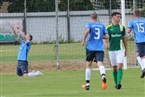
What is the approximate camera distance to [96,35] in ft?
54.1

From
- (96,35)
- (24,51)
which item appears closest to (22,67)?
(24,51)

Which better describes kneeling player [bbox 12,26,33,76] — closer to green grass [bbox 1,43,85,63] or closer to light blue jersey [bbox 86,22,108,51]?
light blue jersey [bbox 86,22,108,51]

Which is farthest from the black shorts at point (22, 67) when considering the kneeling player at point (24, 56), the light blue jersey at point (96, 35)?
the light blue jersey at point (96, 35)

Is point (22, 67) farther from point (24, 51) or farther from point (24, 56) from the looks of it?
point (24, 51)

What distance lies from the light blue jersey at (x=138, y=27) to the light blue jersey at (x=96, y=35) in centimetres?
310

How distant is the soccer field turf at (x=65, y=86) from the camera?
1499cm

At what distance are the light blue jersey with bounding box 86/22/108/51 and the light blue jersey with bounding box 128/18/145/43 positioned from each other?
Answer: 3.10 meters

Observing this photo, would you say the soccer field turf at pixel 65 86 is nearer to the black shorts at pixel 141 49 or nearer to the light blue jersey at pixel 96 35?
the black shorts at pixel 141 49

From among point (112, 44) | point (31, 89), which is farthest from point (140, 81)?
point (31, 89)

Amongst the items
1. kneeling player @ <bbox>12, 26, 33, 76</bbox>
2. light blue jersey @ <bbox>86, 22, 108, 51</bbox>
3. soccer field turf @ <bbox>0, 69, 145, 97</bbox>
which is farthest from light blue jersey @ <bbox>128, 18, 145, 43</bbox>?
kneeling player @ <bbox>12, 26, 33, 76</bbox>

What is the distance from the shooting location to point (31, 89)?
16.8m

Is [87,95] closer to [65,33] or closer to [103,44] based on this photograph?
[103,44]

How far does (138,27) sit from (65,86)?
3542mm

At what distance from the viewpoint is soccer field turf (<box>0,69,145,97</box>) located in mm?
14986
